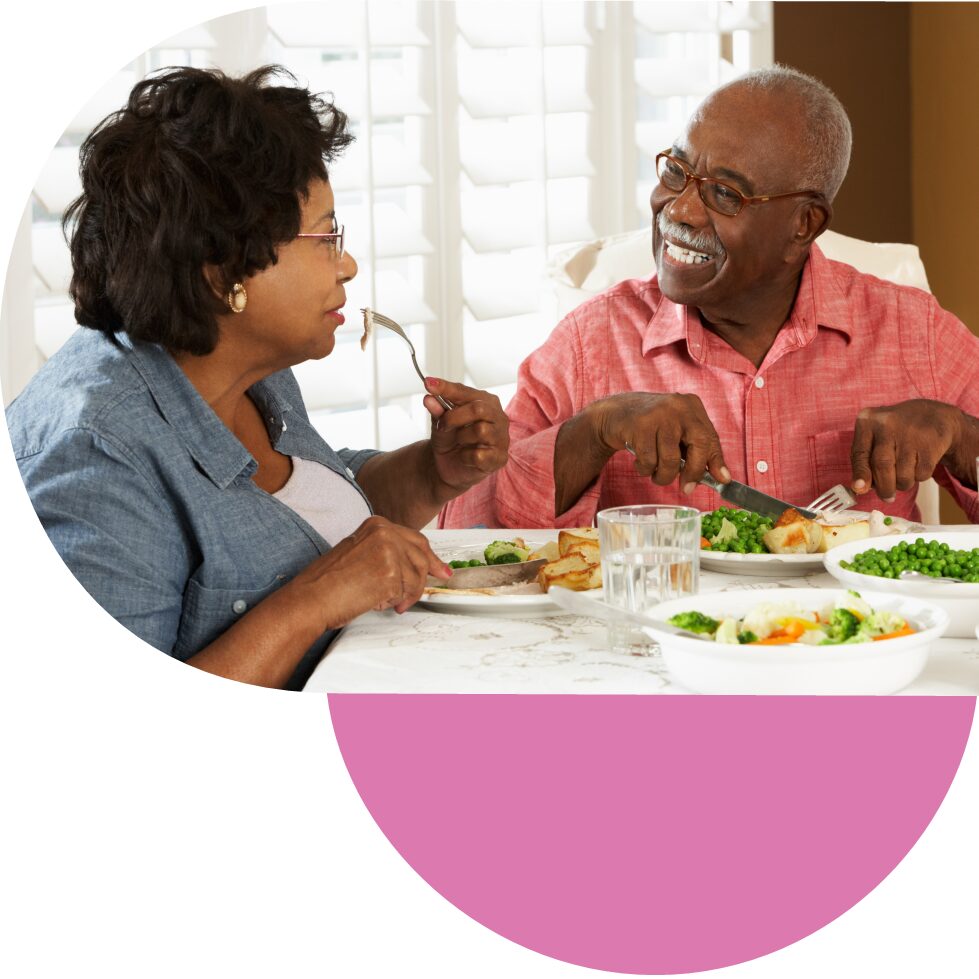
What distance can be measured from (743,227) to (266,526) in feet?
2.79

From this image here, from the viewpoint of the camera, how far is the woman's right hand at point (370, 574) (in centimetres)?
131

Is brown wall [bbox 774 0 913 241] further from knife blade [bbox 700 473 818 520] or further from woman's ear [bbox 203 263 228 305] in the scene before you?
woman's ear [bbox 203 263 228 305]

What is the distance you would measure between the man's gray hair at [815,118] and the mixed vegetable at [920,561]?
0.80 m

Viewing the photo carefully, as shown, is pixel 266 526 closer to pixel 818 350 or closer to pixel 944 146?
pixel 818 350

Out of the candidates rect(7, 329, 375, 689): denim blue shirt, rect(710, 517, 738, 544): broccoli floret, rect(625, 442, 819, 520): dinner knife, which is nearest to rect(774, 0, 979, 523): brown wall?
rect(625, 442, 819, 520): dinner knife

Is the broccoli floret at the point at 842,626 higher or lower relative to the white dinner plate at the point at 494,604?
higher

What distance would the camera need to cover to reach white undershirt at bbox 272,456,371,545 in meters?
1.60

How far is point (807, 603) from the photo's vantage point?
3.96 feet

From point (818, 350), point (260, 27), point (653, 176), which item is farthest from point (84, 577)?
point (653, 176)

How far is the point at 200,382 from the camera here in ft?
5.01

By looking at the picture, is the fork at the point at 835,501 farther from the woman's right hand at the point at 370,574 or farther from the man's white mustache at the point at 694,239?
the woman's right hand at the point at 370,574

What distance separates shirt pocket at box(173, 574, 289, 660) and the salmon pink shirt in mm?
576

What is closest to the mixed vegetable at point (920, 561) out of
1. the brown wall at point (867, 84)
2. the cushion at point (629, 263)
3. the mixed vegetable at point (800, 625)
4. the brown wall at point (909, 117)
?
the mixed vegetable at point (800, 625)

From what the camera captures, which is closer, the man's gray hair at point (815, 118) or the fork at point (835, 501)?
the fork at point (835, 501)
